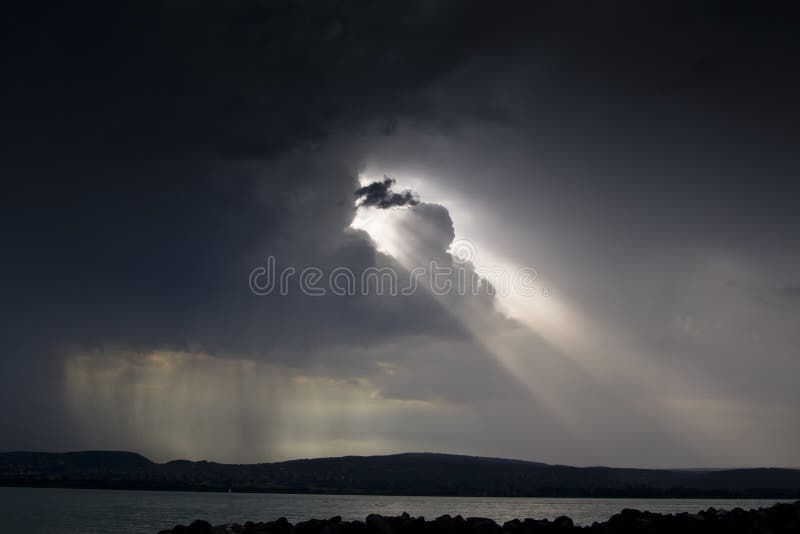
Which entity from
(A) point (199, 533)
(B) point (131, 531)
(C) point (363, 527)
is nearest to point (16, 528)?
(B) point (131, 531)

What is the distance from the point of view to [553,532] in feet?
110

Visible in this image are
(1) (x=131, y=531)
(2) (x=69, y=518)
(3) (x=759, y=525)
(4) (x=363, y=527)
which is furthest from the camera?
(2) (x=69, y=518)

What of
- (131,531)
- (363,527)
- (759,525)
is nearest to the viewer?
(759,525)

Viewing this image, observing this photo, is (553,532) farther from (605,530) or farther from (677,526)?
(677,526)

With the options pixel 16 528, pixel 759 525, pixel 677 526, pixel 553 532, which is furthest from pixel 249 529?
pixel 16 528

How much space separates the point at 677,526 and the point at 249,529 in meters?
20.1

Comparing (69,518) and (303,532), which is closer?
(303,532)

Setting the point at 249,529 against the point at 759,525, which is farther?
the point at 249,529

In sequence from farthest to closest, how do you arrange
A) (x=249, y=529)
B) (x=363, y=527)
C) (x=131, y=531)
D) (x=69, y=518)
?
(x=69, y=518) → (x=131, y=531) → (x=249, y=529) → (x=363, y=527)

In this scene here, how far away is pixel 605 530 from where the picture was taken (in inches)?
1323

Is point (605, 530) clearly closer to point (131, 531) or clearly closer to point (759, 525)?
point (759, 525)

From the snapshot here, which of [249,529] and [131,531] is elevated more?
[249,529]

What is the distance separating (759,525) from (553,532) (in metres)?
9.35

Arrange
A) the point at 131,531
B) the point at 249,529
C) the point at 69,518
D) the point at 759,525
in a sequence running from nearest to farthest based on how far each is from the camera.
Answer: the point at 759,525 < the point at 249,529 < the point at 131,531 < the point at 69,518
